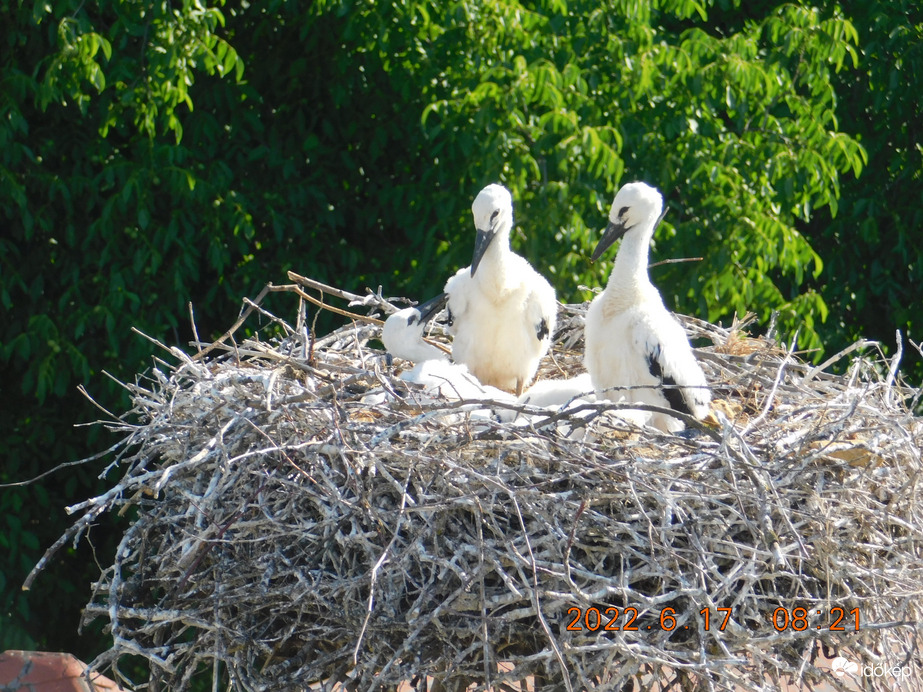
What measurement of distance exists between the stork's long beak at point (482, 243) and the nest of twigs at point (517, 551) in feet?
3.57

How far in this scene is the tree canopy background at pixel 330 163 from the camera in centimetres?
565

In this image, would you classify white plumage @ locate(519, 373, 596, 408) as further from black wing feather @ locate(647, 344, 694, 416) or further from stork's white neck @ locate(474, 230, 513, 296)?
stork's white neck @ locate(474, 230, 513, 296)

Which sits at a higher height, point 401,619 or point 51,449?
point 401,619

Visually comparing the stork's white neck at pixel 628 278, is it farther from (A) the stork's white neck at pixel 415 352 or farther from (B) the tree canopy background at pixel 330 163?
(B) the tree canopy background at pixel 330 163

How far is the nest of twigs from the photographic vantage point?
316 centimetres

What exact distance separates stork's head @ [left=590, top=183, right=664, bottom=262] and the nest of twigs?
1147 millimetres

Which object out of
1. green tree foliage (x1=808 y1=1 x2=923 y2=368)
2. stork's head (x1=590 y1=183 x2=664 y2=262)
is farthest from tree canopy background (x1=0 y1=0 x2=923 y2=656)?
stork's head (x1=590 y1=183 x2=664 y2=262)

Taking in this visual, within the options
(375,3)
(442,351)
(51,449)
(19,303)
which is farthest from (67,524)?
(375,3)

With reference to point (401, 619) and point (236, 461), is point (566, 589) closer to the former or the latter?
point (401, 619)

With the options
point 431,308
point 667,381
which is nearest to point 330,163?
point 431,308

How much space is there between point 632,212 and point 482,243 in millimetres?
631

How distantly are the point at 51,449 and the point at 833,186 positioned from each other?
4768 millimetres

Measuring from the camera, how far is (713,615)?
10.4 ft
